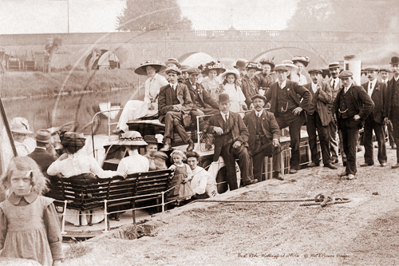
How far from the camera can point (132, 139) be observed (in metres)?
5.11

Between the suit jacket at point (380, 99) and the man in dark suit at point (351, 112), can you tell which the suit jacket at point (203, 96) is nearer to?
the man in dark suit at point (351, 112)

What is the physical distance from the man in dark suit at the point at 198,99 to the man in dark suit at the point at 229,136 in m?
0.09

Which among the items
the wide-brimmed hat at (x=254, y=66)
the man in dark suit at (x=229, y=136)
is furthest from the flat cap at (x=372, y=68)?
the man in dark suit at (x=229, y=136)

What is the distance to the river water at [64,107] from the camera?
406cm

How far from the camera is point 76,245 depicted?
406 cm

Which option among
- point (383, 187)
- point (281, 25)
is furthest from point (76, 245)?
point (383, 187)

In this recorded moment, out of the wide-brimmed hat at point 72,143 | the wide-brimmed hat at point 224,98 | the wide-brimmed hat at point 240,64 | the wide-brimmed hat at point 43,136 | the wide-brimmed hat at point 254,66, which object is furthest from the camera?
the wide-brimmed hat at point 254,66

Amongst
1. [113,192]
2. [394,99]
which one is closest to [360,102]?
[394,99]

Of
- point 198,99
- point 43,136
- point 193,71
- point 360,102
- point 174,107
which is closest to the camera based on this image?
point 43,136

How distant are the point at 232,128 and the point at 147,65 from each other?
60.2 inches

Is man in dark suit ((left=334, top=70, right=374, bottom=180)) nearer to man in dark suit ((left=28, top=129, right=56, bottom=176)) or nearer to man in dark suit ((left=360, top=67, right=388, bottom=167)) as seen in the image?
man in dark suit ((left=360, top=67, right=388, bottom=167))

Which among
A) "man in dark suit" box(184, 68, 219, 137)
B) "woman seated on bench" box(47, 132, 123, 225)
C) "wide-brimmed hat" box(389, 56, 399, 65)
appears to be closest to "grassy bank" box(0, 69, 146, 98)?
"woman seated on bench" box(47, 132, 123, 225)

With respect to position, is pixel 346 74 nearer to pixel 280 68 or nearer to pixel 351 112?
pixel 351 112

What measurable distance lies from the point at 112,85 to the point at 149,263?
1.78 meters
